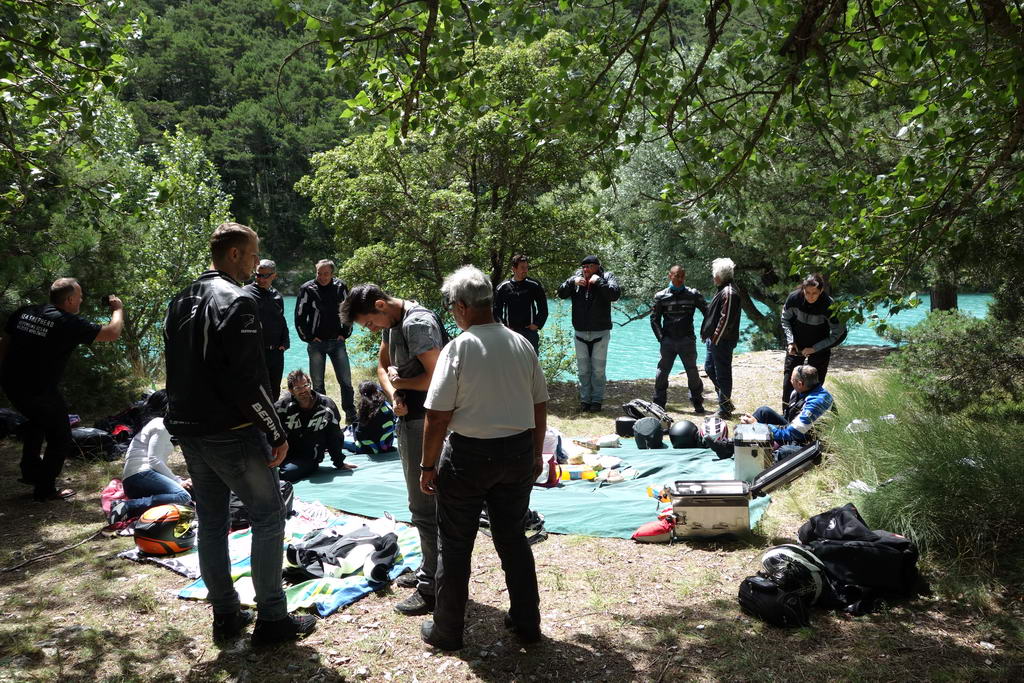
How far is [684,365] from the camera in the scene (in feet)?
29.8

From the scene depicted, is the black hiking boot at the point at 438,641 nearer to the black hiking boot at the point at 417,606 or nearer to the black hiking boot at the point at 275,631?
the black hiking boot at the point at 417,606

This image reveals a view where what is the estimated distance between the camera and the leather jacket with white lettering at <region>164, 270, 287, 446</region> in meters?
3.04

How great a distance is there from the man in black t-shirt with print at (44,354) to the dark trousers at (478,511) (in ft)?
10.9

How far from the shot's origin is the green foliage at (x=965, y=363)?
5840 mm

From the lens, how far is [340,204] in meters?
10.9

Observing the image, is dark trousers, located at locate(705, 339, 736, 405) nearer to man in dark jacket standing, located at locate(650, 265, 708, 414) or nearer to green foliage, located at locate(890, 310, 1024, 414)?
man in dark jacket standing, located at locate(650, 265, 708, 414)

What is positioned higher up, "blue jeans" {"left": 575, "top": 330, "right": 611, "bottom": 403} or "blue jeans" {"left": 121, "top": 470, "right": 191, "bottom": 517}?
"blue jeans" {"left": 575, "top": 330, "right": 611, "bottom": 403}

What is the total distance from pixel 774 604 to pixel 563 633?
3.26 ft

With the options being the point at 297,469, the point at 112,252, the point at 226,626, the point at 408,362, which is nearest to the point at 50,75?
the point at 408,362

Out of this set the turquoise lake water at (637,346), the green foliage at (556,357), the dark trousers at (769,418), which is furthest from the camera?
the turquoise lake water at (637,346)

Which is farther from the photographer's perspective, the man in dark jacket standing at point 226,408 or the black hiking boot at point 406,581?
the black hiking boot at point 406,581

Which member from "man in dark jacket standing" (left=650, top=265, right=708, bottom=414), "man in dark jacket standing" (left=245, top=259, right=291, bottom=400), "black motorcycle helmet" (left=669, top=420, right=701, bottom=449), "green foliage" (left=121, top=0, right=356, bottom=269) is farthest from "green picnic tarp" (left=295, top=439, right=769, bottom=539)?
"green foliage" (left=121, top=0, right=356, bottom=269)

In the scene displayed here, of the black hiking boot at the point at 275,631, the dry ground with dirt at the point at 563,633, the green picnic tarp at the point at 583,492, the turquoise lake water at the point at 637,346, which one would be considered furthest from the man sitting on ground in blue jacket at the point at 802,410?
the turquoise lake water at the point at 637,346

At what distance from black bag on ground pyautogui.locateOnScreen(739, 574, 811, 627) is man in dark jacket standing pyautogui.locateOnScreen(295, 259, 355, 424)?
525 cm
